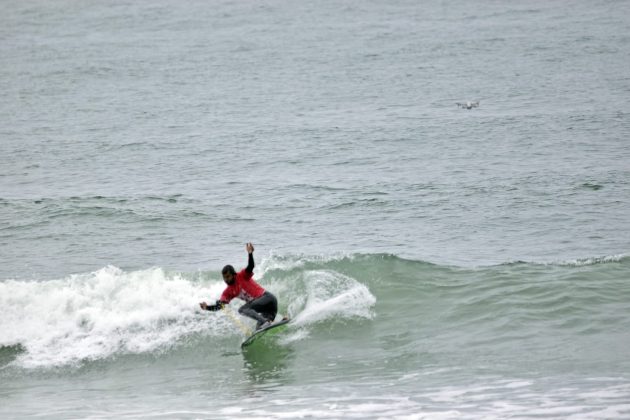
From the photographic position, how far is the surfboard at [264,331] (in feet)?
50.6

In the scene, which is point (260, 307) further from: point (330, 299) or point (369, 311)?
point (369, 311)

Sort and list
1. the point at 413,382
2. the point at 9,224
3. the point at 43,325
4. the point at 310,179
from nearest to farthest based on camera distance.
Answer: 1. the point at 413,382
2. the point at 43,325
3. the point at 9,224
4. the point at 310,179

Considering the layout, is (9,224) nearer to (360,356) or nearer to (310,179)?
(310,179)

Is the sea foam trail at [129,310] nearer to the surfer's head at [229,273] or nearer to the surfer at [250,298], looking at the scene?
the surfer at [250,298]

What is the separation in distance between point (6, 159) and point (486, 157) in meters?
17.0

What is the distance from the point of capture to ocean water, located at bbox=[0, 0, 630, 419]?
1401 cm

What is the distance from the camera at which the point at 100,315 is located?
17.5 metres

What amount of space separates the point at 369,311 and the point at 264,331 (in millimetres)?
2573

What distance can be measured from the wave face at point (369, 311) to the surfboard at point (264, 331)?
54 centimetres

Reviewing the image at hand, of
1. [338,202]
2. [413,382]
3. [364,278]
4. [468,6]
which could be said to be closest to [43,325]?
[364,278]

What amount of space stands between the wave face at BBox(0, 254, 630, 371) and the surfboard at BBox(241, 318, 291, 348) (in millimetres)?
545

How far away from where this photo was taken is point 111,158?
33.1m

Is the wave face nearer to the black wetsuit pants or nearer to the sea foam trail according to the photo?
the sea foam trail

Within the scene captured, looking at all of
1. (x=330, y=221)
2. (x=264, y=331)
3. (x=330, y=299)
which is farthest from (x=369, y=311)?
(x=330, y=221)
